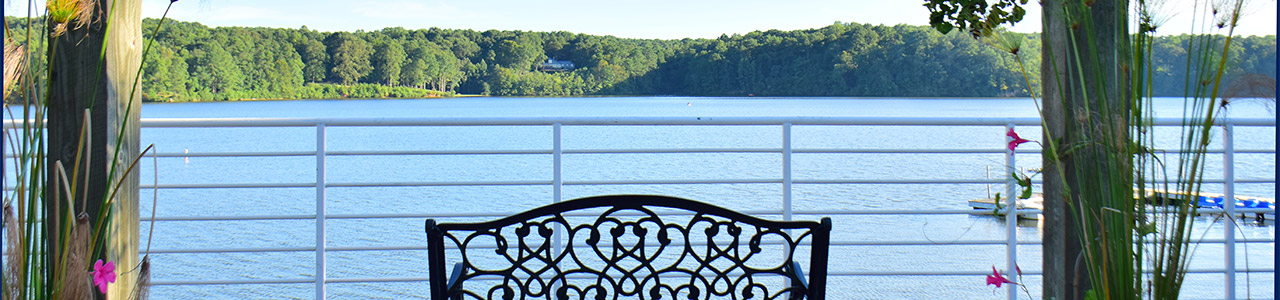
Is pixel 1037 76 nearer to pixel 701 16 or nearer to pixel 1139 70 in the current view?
pixel 1139 70

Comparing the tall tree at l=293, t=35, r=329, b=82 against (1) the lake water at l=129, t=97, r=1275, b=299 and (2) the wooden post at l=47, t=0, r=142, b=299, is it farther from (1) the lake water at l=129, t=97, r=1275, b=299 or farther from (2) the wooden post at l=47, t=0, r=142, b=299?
(2) the wooden post at l=47, t=0, r=142, b=299

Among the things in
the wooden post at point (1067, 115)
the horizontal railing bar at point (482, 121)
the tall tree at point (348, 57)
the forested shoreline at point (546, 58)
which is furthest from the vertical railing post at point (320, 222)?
the tall tree at point (348, 57)

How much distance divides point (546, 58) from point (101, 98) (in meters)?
33.2

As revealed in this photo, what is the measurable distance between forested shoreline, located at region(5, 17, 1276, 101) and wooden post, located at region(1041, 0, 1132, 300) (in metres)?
14.3

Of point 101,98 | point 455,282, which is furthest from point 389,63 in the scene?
point 455,282

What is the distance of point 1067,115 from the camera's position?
1.58 meters

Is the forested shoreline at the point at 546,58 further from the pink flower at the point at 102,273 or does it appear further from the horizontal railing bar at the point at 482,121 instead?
the pink flower at the point at 102,273

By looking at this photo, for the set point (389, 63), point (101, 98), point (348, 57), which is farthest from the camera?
point (389, 63)

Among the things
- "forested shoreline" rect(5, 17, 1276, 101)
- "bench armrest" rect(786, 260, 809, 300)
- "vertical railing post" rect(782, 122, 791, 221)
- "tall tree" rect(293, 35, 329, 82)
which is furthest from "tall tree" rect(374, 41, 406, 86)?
"bench armrest" rect(786, 260, 809, 300)

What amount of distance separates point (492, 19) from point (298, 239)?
2033cm

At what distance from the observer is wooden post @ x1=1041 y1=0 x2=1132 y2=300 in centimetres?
162

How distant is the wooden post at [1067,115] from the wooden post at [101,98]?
1.65m

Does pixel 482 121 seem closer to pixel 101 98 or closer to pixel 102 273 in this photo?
pixel 101 98

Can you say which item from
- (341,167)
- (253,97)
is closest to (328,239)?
(341,167)
